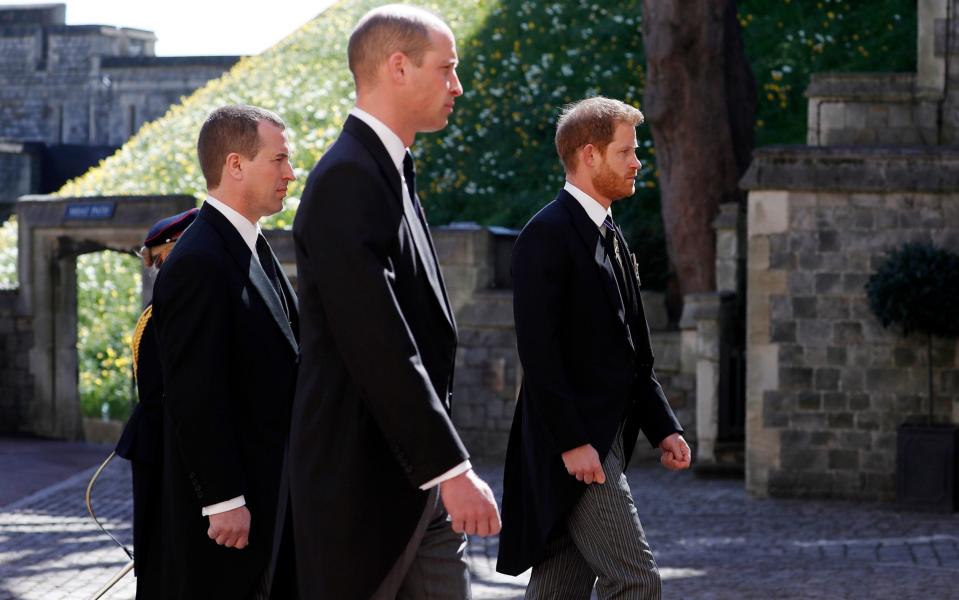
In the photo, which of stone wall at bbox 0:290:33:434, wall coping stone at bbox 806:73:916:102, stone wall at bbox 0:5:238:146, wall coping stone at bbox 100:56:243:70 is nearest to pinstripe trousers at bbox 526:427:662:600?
wall coping stone at bbox 806:73:916:102

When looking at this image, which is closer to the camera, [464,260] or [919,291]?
[919,291]

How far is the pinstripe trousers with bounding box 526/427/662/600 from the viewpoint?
4656 millimetres

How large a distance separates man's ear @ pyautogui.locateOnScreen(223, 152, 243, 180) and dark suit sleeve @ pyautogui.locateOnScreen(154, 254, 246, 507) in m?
0.28

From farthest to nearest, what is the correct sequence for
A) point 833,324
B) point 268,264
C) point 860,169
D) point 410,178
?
point 833,324 < point 860,169 < point 268,264 < point 410,178

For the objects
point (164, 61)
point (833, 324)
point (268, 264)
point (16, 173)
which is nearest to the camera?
point (268, 264)

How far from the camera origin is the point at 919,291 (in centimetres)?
1174

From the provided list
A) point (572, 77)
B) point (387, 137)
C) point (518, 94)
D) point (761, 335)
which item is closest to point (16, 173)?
point (518, 94)

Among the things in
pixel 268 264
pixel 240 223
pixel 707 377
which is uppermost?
pixel 240 223

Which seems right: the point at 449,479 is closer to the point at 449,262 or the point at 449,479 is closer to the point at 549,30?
the point at 449,262

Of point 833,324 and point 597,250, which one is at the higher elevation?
point 597,250

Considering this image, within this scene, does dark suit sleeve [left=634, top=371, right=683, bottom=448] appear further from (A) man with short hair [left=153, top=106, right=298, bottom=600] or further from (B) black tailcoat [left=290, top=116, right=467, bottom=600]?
(B) black tailcoat [left=290, top=116, right=467, bottom=600]

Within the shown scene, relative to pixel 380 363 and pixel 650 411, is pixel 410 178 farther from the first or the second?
pixel 650 411

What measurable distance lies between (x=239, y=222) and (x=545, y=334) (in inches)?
37.3

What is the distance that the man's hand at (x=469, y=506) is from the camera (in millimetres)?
3422
